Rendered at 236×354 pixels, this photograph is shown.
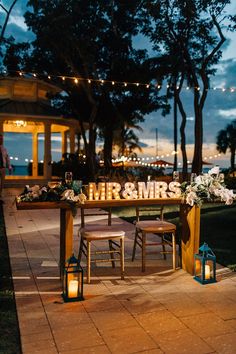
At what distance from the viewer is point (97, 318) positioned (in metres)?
3.32

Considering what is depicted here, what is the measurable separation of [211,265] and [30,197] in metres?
2.06

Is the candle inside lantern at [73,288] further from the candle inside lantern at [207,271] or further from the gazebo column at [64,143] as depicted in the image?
the gazebo column at [64,143]

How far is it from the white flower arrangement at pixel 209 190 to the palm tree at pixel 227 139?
34091mm

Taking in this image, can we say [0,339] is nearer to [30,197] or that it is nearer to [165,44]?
[30,197]

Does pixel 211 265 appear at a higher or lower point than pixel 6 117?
lower

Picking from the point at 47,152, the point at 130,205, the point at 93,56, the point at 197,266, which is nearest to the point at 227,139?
the point at 93,56

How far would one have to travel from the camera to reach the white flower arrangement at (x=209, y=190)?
4242mm

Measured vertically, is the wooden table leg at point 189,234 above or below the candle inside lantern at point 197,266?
above

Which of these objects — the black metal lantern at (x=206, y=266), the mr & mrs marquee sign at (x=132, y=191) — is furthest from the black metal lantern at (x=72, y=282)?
the black metal lantern at (x=206, y=266)

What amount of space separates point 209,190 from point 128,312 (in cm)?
160

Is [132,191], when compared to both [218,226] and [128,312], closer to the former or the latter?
→ [128,312]

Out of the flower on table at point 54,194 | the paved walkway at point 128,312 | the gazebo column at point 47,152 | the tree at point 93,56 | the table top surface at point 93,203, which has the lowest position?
the paved walkway at point 128,312

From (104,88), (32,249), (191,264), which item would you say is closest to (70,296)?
(191,264)

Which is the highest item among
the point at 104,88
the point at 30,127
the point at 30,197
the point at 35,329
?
the point at 104,88
